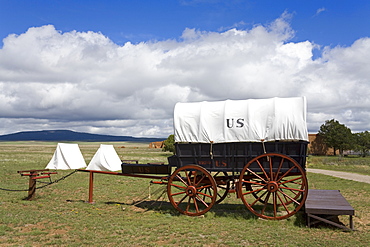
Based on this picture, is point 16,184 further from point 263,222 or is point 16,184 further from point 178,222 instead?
point 263,222

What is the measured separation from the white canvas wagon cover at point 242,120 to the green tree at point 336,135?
62532 mm

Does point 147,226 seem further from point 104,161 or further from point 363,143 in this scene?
point 363,143

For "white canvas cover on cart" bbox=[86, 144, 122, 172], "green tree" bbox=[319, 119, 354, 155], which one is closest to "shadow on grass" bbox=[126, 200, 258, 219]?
"white canvas cover on cart" bbox=[86, 144, 122, 172]

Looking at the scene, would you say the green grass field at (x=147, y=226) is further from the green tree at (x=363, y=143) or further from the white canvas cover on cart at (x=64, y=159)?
the green tree at (x=363, y=143)

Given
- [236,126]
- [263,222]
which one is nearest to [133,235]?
[263,222]

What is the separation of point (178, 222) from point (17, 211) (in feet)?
18.1

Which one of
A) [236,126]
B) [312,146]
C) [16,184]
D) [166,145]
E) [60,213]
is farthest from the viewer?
[312,146]

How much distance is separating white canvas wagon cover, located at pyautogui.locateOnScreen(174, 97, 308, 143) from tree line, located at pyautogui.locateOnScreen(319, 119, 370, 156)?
62532 mm

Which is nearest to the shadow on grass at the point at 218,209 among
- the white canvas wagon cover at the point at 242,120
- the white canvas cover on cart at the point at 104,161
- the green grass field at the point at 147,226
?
the green grass field at the point at 147,226

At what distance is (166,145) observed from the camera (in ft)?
208

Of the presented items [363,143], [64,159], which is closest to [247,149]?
[64,159]

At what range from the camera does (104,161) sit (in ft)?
86.0

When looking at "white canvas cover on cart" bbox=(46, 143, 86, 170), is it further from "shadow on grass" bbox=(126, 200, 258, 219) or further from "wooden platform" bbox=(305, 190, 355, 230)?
"wooden platform" bbox=(305, 190, 355, 230)

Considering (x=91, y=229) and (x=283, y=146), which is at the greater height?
(x=283, y=146)
